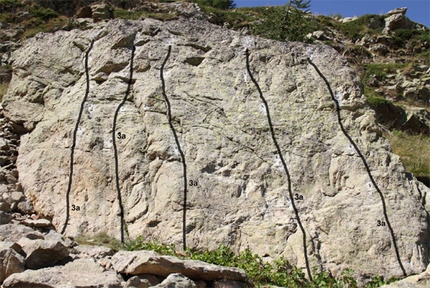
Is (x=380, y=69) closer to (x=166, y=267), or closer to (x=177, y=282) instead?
(x=166, y=267)

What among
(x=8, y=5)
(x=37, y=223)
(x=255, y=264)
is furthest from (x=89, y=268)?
(x=8, y=5)

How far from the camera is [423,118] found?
1756cm

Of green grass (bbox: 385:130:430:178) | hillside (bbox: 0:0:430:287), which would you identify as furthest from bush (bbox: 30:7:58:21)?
green grass (bbox: 385:130:430:178)

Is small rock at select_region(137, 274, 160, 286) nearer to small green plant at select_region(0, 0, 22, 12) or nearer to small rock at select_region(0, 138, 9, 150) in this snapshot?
small rock at select_region(0, 138, 9, 150)

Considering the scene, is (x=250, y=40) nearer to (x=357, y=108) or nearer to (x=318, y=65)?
(x=318, y=65)

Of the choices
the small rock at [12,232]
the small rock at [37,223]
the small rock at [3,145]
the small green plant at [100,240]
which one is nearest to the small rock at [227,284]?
the small green plant at [100,240]

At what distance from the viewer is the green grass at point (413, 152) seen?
10.6m

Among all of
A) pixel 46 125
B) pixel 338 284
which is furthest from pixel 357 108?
pixel 46 125

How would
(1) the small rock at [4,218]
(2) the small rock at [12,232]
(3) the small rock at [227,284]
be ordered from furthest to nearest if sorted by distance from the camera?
1. (1) the small rock at [4,218]
2. (2) the small rock at [12,232]
3. (3) the small rock at [227,284]

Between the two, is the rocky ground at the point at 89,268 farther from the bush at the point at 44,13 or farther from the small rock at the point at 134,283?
the bush at the point at 44,13

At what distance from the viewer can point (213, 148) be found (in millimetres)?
7750

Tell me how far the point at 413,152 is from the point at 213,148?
6593 mm

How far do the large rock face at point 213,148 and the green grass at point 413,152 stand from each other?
10.1 ft

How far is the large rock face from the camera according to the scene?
694 cm
